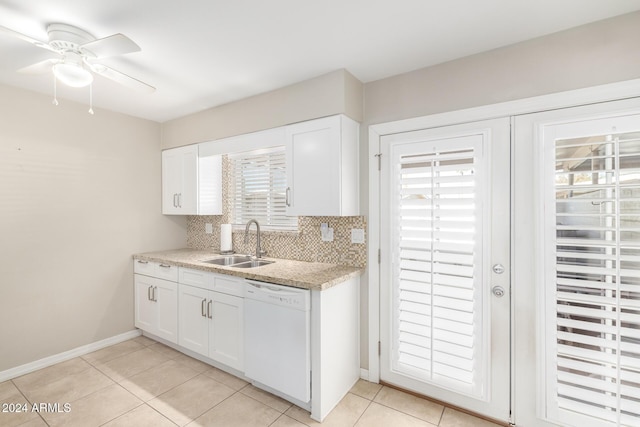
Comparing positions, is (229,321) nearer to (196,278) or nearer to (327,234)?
(196,278)

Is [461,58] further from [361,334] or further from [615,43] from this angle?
[361,334]

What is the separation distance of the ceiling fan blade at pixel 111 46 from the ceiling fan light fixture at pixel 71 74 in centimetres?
14

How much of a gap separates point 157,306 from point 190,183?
1377 mm

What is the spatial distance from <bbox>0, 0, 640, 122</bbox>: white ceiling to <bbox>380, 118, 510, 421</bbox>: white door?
21.9 inches

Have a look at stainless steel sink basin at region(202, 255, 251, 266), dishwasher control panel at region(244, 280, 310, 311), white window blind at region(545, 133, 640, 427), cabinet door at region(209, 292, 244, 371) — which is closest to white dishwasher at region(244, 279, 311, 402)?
dishwasher control panel at region(244, 280, 310, 311)

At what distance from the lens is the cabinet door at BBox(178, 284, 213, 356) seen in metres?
2.63

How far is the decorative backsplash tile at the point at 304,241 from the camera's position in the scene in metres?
2.52

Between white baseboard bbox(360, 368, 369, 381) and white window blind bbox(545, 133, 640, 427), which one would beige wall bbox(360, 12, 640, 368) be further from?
white window blind bbox(545, 133, 640, 427)

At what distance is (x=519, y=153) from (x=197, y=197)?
3.02m

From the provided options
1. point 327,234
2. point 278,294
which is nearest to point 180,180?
point 327,234

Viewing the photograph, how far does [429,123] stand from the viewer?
2135 mm

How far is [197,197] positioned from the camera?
3.27 meters

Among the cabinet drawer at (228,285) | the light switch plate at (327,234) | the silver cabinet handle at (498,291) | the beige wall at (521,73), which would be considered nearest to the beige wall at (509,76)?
the beige wall at (521,73)

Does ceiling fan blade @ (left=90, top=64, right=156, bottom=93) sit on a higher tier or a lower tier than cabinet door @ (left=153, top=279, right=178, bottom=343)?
higher
